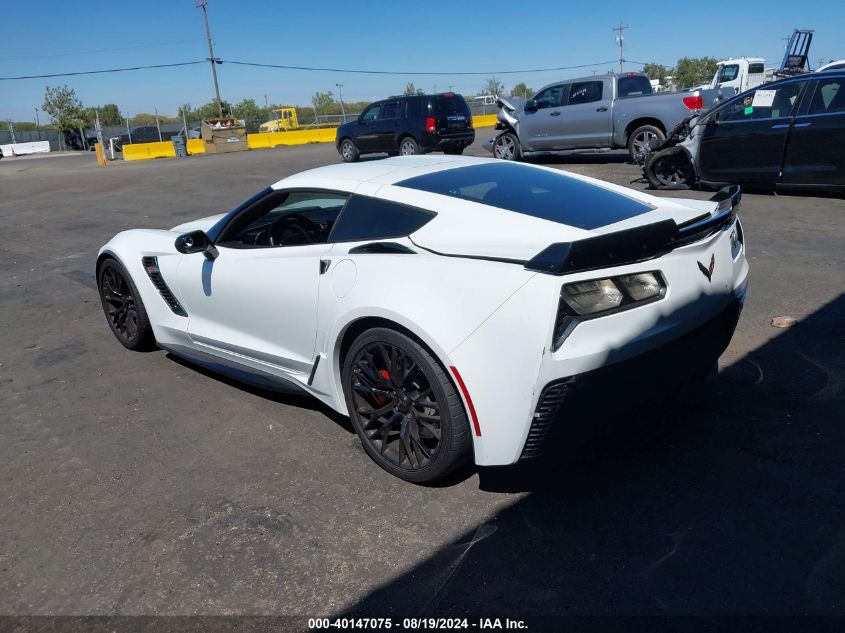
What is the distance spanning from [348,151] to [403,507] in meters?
19.9

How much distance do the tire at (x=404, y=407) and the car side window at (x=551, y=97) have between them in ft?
45.8

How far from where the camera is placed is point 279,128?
1796 inches

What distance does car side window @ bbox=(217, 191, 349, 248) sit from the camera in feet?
13.4

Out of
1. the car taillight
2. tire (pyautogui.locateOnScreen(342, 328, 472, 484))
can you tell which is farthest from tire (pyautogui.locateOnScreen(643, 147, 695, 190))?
tire (pyautogui.locateOnScreen(342, 328, 472, 484))

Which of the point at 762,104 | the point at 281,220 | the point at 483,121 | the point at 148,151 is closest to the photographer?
the point at 281,220

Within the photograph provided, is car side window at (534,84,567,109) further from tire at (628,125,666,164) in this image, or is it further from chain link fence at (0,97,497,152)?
chain link fence at (0,97,497,152)

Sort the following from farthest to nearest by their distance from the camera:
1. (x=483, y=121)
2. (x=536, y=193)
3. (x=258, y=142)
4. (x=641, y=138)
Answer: (x=483, y=121)
(x=258, y=142)
(x=641, y=138)
(x=536, y=193)

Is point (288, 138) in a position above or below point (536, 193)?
below

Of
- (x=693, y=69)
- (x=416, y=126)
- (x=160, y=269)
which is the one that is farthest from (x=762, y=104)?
(x=693, y=69)

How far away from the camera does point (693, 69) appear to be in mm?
81875

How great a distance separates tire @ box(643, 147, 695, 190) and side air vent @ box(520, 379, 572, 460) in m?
9.49

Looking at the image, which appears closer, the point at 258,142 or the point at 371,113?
the point at 371,113

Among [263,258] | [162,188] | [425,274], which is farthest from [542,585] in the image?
[162,188]

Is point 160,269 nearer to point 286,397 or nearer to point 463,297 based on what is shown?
point 286,397
